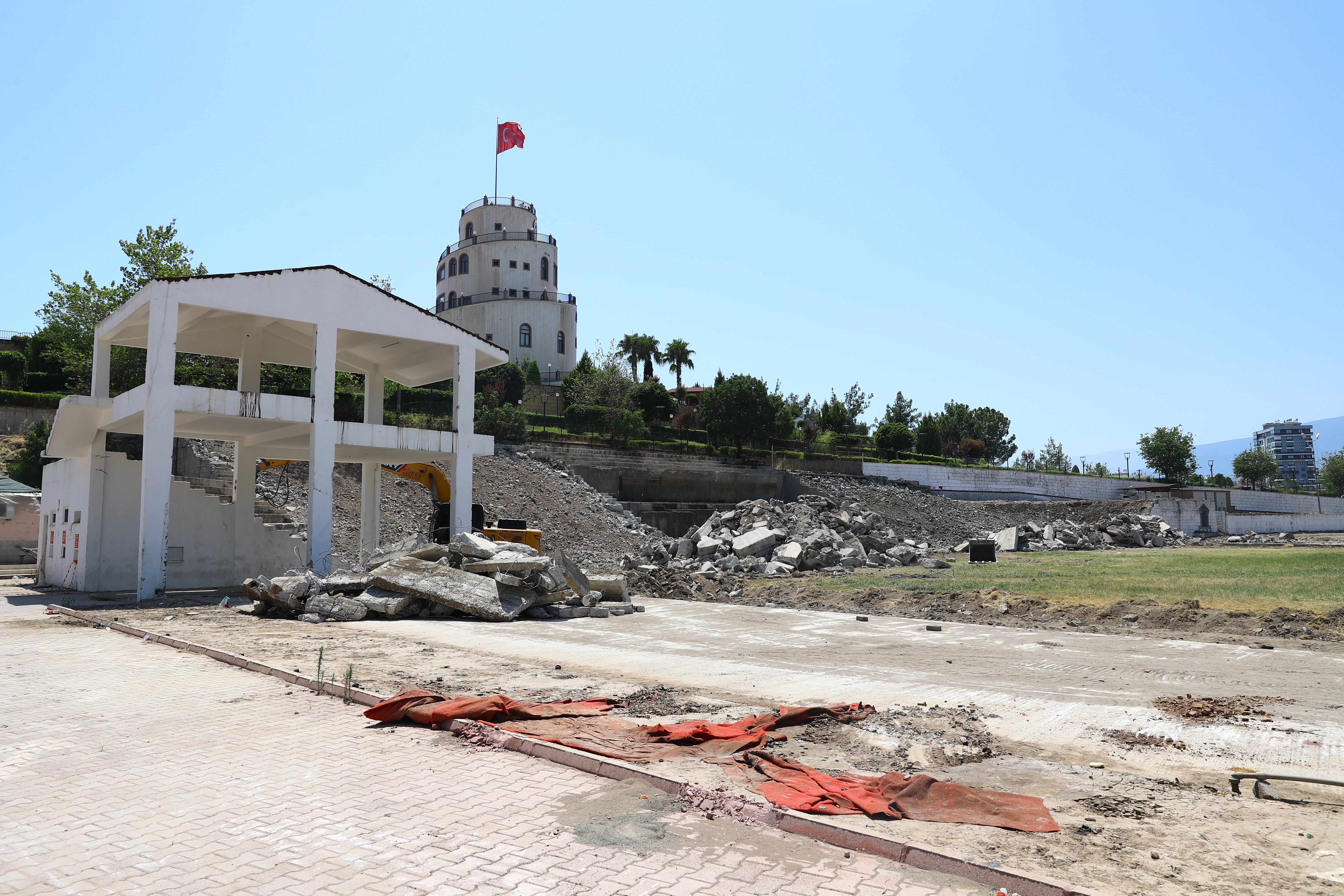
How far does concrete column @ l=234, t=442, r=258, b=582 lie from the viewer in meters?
23.2

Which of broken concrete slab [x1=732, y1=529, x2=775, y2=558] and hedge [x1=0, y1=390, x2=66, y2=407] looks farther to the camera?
hedge [x1=0, y1=390, x2=66, y2=407]

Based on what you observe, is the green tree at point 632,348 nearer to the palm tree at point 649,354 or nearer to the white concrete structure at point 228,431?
the palm tree at point 649,354

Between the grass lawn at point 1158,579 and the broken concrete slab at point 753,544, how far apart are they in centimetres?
335

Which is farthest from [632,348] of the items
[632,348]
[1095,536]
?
[1095,536]

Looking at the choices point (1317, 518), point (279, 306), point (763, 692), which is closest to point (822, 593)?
point (763, 692)

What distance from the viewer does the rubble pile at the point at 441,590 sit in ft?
53.8

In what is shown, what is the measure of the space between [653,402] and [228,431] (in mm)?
41585

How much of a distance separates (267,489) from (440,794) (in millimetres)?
29766

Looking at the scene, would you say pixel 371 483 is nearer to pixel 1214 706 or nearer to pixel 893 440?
pixel 1214 706

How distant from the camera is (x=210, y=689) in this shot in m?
8.84

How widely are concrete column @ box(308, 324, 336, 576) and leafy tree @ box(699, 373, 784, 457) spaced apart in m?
39.2

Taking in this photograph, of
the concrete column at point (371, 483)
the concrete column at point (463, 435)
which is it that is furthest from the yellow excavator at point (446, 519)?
the concrete column at point (371, 483)

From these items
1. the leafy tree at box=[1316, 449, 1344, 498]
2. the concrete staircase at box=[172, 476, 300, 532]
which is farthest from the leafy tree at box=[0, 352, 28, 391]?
the leafy tree at box=[1316, 449, 1344, 498]

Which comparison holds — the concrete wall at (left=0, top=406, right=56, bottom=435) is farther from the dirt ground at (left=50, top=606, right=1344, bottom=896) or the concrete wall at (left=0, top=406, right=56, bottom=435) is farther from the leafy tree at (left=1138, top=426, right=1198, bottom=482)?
the leafy tree at (left=1138, top=426, right=1198, bottom=482)
